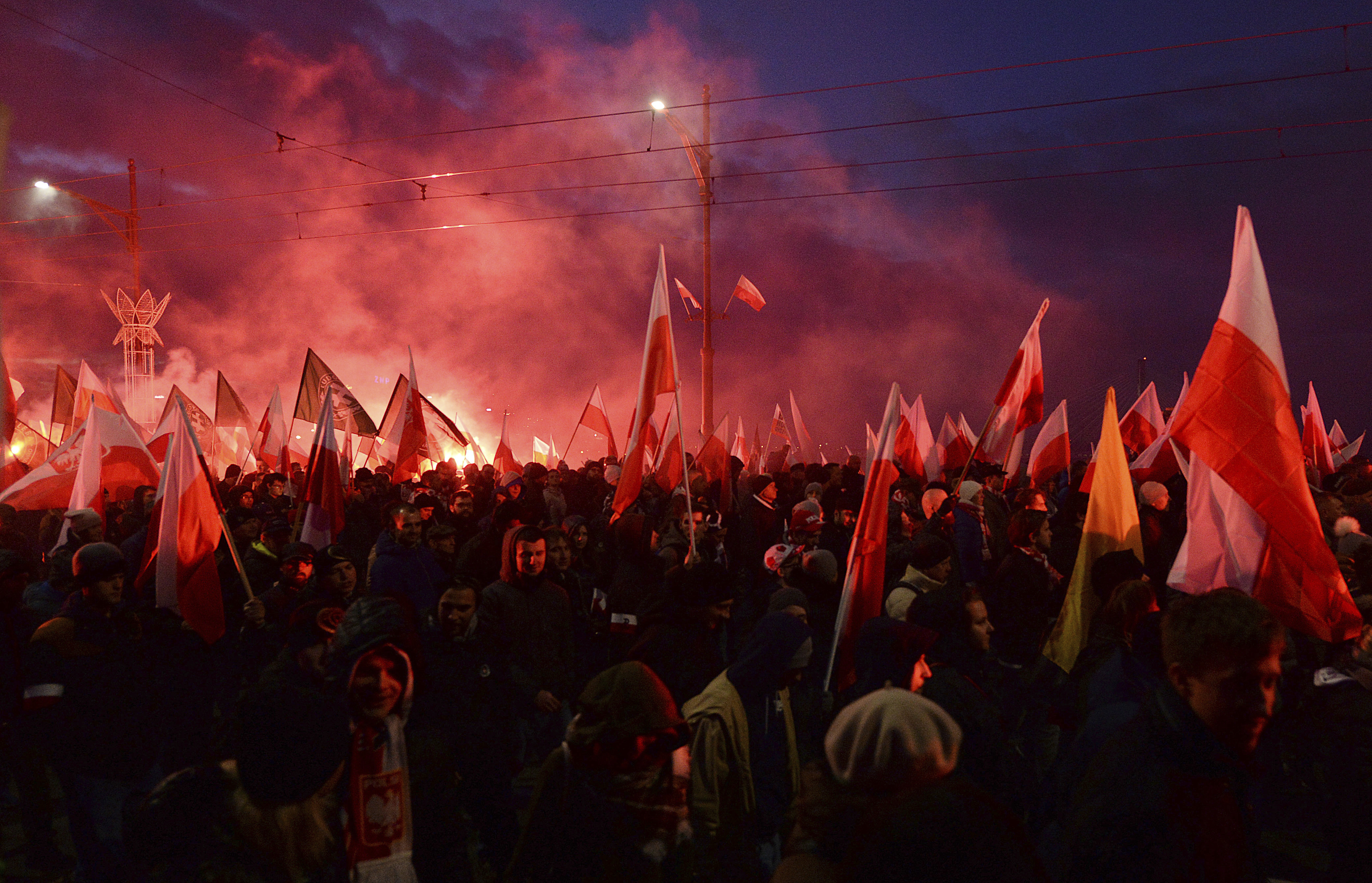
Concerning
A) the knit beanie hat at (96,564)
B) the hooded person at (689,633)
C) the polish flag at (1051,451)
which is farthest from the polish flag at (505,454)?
the hooded person at (689,633)

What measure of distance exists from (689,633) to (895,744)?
2.32 metres

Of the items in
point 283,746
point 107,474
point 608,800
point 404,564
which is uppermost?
point 107,474

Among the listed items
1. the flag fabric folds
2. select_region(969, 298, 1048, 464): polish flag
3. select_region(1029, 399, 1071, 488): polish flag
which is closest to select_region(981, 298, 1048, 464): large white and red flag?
select_region(969, 298, 1048, 464): polish flag

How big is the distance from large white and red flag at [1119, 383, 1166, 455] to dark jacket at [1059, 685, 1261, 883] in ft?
38.6

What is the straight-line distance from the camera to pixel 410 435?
12.4m

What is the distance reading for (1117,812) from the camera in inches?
78.5

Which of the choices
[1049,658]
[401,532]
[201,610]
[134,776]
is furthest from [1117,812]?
[201,610]

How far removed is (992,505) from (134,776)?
6985mm

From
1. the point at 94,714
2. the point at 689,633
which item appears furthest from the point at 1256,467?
the point at 94,714

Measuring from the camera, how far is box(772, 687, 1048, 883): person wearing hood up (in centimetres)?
152

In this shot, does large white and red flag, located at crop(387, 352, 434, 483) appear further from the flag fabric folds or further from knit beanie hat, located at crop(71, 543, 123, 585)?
knit beanie hat, located at crop(71, 543, 123, 585)

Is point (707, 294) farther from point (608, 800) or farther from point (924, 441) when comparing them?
point (608, 800)

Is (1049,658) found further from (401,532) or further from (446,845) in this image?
(401,532)

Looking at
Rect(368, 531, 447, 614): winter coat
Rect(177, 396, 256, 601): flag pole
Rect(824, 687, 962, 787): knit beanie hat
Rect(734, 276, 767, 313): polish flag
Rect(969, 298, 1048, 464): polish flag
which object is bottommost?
Rect(824, 687, 962, 787): knit beanie hat
